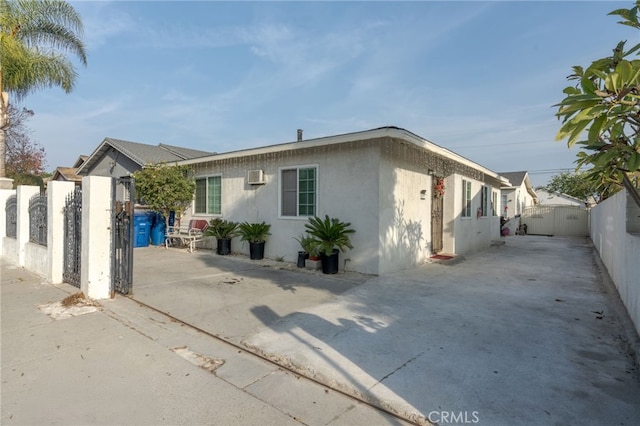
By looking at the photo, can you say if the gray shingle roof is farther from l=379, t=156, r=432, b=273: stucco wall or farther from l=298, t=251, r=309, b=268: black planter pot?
l=298, t=251, r=309, b=268: black planter pot

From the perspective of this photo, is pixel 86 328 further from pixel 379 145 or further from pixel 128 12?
pixel 128 12

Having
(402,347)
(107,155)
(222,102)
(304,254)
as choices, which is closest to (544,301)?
(402,347)

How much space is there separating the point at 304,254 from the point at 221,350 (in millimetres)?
4186

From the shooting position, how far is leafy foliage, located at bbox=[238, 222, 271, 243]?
27.6 feet

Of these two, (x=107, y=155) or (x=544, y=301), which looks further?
(x=107, y=155)

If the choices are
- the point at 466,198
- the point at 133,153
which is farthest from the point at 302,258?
the point at 133,153

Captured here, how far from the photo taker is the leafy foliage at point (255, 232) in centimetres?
840

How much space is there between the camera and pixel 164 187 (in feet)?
33.6

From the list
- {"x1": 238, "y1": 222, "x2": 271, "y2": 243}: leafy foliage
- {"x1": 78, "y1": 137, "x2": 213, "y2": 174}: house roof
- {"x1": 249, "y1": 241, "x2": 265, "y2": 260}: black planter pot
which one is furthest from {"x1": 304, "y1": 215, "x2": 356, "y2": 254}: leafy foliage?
{"x1": 78, "y1": 137, "x2": 213, "y2": 174}: house roof

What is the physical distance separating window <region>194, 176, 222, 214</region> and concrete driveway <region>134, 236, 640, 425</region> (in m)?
3.56

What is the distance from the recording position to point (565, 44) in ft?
21.9

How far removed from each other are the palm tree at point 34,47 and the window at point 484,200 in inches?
601

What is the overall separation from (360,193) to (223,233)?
14.5 feet

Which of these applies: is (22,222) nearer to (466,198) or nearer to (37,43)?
(37,43)
